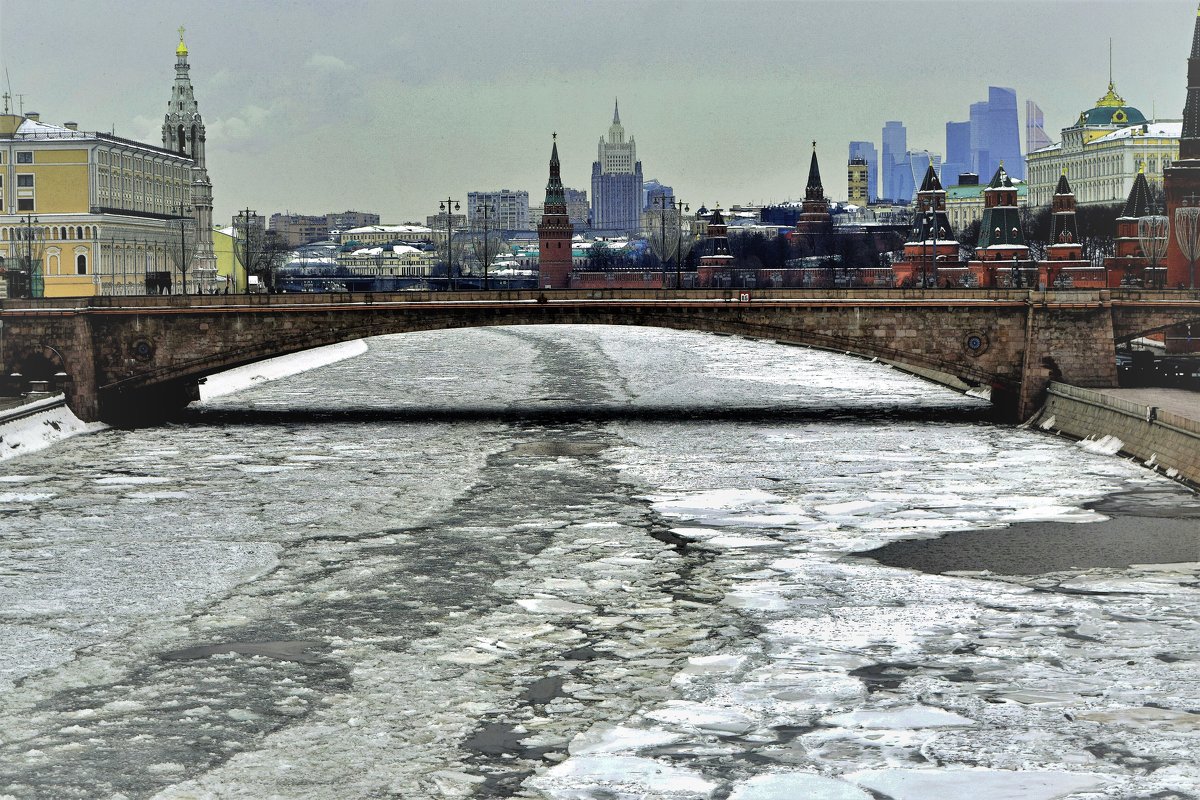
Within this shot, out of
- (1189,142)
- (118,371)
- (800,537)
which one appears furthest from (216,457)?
(1189,142)

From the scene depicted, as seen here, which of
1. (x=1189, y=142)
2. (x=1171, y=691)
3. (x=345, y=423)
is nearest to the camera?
(x=1171, y=691)

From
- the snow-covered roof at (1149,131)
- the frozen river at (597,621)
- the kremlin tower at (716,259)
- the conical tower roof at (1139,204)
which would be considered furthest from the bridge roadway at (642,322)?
the snow-covered roof at (1149,131)

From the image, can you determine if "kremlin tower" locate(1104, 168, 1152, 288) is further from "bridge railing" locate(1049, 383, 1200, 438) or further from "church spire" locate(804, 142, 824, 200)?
"church spire" locate(804, 142, 824, 200)

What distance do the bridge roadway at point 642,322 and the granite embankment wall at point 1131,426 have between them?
233 cm

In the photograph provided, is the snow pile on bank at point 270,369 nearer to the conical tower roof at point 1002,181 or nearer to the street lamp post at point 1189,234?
the conical tower roof at point 1002,181

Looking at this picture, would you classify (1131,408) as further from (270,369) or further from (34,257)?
(34,257)

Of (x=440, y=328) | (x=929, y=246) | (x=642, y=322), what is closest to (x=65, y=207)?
(x=440, y=328)

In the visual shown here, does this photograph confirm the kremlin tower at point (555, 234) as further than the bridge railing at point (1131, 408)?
Yes

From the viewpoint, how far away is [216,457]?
142 feet

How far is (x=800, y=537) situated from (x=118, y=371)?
31.1 meters

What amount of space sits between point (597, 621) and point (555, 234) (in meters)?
122

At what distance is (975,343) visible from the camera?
177 feet

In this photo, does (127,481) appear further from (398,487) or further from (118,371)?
(118,371)

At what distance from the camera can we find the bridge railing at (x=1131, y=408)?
3947cm
